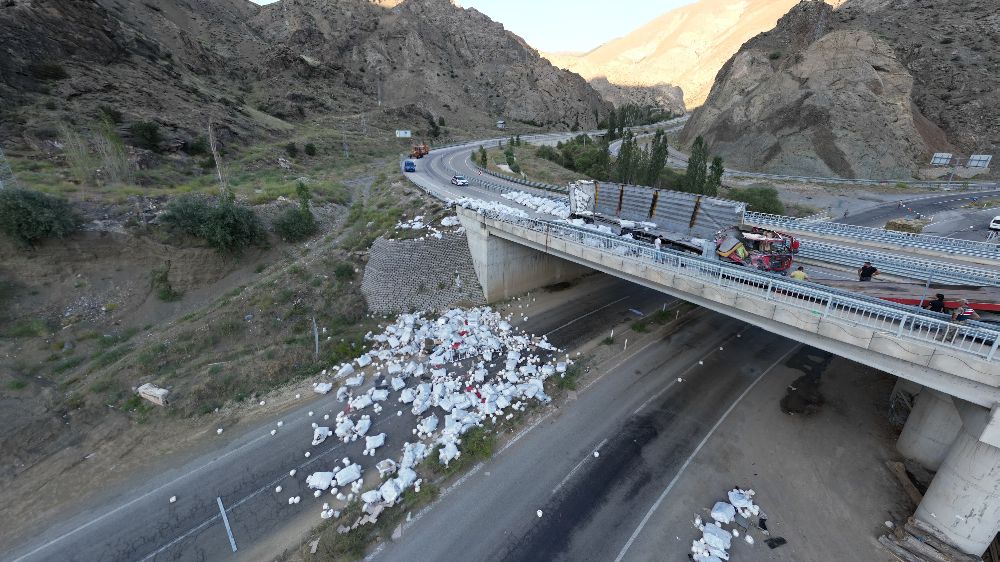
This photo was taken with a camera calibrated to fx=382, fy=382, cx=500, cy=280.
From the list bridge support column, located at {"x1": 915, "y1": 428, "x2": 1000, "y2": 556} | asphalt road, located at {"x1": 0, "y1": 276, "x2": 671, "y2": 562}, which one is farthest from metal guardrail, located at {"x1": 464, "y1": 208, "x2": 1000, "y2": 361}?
asphalt road, located at {"x1": 0, "y1": 276, "x2": 671, "y2": 562}

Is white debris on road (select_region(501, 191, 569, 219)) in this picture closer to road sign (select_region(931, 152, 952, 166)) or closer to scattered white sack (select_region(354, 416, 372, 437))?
scattered white sack (select_region(354, 416, 372, 437))

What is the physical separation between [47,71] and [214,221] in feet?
117

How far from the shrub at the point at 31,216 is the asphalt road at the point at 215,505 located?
21.1m

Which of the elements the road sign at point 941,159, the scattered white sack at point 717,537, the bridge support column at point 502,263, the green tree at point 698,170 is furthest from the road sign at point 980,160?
the scattered white sack at point 717,537

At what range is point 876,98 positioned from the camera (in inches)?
2297

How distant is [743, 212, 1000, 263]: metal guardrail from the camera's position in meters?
17.6

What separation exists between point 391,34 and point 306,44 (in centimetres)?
2267

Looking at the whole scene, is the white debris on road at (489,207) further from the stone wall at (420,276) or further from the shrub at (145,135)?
the shrub at (145,135)

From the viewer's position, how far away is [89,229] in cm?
2520

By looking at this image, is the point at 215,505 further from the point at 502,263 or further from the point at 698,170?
the point at 698,170

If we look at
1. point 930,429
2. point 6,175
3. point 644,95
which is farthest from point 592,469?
point 644,95

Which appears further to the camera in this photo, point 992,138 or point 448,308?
point 992,138

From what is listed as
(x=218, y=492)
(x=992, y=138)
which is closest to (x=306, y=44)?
(x=218, y=492)

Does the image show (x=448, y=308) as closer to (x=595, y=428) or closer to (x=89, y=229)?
(x=595, y=428)
